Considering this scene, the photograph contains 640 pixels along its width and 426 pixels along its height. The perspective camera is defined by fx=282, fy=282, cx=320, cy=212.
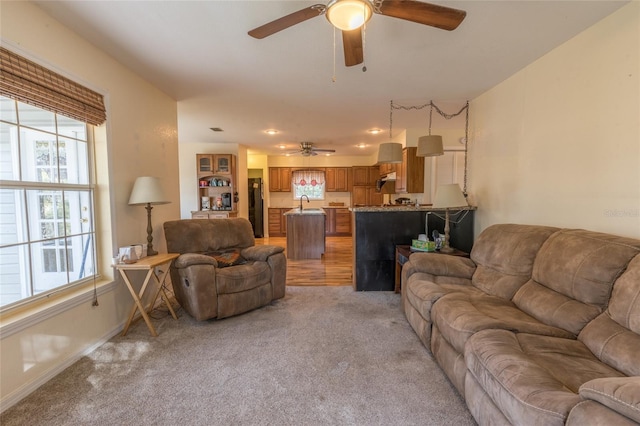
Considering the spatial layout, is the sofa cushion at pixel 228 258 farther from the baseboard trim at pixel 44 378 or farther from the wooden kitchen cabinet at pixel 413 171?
the wooden kitchen cabinet at pixel 413 171

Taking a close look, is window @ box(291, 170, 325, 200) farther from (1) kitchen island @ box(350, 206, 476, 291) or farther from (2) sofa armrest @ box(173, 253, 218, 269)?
(2) sofa armrest @ box(173, 253, 218, 269)

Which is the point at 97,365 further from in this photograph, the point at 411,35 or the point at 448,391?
the point at 411,35

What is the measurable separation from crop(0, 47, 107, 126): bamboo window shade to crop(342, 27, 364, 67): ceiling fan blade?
1.96m

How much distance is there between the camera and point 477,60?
256 centimetres

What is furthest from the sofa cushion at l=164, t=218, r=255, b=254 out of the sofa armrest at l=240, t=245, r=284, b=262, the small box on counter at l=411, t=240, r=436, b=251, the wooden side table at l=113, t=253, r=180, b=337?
the small box on counter at l=411, t=240, r=436, b=251

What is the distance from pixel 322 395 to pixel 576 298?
1.62 metres

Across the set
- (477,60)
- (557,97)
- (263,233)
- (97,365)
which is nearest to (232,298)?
(97,365)

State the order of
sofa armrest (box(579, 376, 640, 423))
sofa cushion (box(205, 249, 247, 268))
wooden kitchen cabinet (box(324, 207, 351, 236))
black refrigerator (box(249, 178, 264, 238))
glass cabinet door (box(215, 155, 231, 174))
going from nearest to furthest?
sofa armrest (box(579, 376, 640, 423)) → sofa cushion (box(205, 249, 247, 268)) → glass cabinet door (box(215, 155, 231, 174)) → black refrigerator (box(249, 178, 264, 238)) → wooden kitchen cabinet (box(324, 207, 351, 236))

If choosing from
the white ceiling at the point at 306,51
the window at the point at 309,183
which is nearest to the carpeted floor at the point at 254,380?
the white ceiling at the point at 306,51

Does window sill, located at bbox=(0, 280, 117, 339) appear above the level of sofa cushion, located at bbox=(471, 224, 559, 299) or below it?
below

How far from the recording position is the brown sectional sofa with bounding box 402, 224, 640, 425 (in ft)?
3.35

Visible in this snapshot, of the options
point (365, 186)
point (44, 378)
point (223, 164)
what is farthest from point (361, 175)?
point (44, 378)

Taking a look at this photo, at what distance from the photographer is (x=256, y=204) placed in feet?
26.5

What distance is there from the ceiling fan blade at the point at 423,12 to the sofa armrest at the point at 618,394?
168cm
